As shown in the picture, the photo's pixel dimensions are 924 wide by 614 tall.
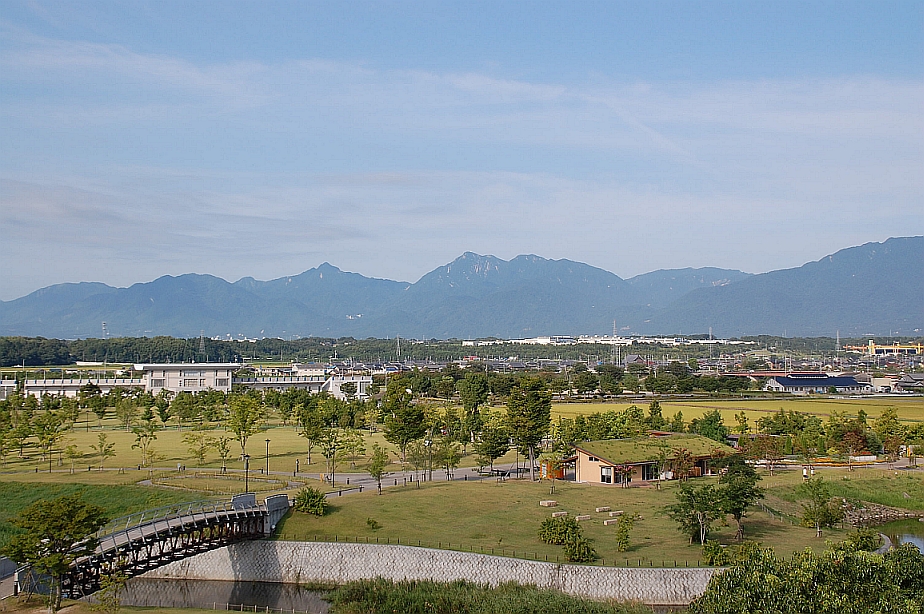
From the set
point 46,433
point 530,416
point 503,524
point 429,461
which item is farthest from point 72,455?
point 503,524

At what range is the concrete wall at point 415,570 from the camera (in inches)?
1043

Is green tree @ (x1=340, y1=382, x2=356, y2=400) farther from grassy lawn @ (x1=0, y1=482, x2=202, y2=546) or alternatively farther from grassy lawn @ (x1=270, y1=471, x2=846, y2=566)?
grassy lawn @ (x1=270, y1=471, x2=846, y2=566)

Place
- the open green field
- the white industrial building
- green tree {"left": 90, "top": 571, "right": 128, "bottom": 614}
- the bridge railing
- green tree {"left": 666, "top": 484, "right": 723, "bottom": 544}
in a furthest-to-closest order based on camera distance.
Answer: the white industrial building, the open green field, green tree {"left": 666, "top": 484, "right": 723, "bottom": 544}, the bridge railing, green tree {"left": 90, "top": 571, "right": 128, "bottom": 614}

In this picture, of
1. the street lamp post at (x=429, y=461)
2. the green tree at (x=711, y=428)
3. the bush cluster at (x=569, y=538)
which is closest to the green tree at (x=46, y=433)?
the street lamp post at (x=429, y=461)

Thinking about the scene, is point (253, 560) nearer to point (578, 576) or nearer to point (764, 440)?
point (578, 576)

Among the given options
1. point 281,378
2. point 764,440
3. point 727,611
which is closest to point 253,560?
point 727,611

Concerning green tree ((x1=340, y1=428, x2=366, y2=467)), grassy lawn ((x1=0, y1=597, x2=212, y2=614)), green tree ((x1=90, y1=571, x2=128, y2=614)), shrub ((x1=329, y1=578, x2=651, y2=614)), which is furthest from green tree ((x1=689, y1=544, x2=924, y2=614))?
green tree ((x1=340, y1=428, x2=366, y2=467))

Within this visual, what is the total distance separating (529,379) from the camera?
48.9 m

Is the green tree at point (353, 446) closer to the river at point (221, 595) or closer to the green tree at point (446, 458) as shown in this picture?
the green tree at point (446, 458)

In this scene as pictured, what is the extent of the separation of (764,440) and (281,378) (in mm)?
73117

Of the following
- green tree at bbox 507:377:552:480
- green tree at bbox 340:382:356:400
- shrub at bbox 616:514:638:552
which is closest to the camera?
shrub at bbox 616:514:638:552

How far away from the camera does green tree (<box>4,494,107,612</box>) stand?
76.1 feet

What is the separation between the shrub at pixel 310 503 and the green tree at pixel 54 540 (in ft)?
30.2

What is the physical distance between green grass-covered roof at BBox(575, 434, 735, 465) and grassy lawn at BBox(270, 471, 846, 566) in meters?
4.16
